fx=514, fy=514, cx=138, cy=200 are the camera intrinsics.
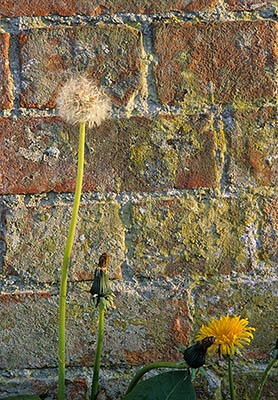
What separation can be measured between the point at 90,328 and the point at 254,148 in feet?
1.31

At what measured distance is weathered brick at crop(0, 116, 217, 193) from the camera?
2.74ft

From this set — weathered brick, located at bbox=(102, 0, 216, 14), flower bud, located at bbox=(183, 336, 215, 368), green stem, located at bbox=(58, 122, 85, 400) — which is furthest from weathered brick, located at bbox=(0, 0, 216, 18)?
flower bud, located at bbox=(183, 336, 215, 368)

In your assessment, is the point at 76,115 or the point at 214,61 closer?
the point at 76,115

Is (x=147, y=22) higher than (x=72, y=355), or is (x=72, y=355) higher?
(x=147, y=22)

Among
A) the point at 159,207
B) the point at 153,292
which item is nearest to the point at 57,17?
the point at 159,207

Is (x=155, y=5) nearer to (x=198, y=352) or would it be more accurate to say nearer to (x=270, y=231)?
(x=270, y=231)

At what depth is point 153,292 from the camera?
32.6 inches

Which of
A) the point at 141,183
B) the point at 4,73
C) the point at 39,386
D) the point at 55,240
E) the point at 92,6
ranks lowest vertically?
the point at 39,386

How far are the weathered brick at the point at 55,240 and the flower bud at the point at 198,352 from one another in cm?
24

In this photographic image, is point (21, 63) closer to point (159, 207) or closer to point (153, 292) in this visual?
point (159, 207)

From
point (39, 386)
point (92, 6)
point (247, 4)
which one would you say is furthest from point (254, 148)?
point (39, 386)

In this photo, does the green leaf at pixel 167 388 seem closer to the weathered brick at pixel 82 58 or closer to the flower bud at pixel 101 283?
the flower bud at pixel 101 283

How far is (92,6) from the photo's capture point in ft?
2.85

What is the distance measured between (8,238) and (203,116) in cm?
38
